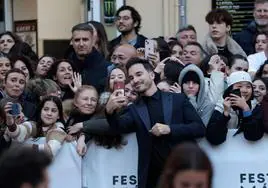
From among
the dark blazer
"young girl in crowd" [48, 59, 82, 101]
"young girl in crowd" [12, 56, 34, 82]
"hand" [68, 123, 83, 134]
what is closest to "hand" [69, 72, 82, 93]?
"young girl in crowd" [48, 59, 82, 101]

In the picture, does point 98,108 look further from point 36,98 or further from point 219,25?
point 219,25

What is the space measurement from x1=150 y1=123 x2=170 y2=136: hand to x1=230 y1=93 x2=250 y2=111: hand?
663 mm

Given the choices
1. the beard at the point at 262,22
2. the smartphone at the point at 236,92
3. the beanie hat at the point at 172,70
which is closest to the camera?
the smartphone at the point at 236,92

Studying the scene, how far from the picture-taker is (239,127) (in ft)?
24.5

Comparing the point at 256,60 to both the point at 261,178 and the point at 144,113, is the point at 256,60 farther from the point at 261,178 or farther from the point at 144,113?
the point at 144,113

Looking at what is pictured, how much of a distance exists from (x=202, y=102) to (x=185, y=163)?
13.2 ft

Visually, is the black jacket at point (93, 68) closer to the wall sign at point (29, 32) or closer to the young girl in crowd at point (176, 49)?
the young girl in crowd at point (176, 49)

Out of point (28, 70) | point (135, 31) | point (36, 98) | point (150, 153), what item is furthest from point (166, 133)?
point (135, 31)

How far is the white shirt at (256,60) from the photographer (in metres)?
9.20

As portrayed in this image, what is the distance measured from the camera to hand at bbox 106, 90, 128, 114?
6906 millimetres

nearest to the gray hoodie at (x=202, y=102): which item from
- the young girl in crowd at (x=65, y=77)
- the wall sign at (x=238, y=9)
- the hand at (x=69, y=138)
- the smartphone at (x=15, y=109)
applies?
the hand at (x=69, y=138)

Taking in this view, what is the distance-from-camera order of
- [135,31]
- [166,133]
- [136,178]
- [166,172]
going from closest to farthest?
[166,172] < [166,133] < [136,178] < [135,31]

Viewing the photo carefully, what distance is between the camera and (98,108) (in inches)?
300

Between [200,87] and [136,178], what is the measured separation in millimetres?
1027
